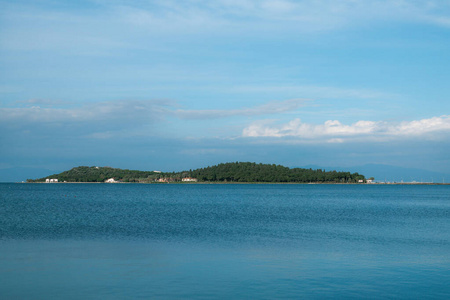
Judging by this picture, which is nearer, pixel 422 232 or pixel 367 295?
pixel 367 295

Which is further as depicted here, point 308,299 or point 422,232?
point 422,232

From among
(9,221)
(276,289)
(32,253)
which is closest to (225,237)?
(32,253)

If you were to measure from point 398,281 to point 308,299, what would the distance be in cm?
476

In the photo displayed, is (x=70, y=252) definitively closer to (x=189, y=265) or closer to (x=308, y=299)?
(x=189, y=265)

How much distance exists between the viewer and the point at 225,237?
1237 inches

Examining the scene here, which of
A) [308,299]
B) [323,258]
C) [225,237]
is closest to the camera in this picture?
[308,299]

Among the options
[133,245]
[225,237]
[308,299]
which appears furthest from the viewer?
[225,237]

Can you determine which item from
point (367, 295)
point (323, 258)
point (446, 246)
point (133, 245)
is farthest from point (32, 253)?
point (446, 246)

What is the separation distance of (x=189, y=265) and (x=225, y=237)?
10214 millimetres

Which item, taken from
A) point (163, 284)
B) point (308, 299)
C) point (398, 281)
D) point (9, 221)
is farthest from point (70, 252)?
point (9, 221)

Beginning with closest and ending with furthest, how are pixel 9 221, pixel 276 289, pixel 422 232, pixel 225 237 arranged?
pixel 276 289
pixel 225 237
pixel 422 232
pixel 9 221

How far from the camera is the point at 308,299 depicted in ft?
52.3

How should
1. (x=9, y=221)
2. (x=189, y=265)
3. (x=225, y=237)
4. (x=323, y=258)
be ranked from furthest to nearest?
(x=9, y=221) → (x=225, y=237) → (x=323, y=258) → (x=189, y=265)

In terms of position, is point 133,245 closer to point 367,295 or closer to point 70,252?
point 70,252
